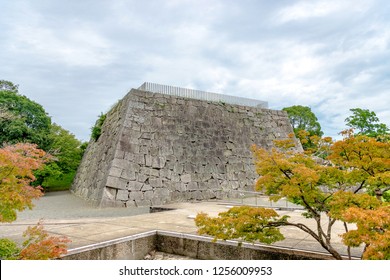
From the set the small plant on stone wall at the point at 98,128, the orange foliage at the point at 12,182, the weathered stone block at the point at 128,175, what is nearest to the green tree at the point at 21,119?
the small plant on stone wall at the point at 98,128

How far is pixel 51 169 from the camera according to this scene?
15.4 m

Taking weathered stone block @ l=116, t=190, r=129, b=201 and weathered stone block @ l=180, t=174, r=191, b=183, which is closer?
weathered stone block @ l=116, t=190, r=129, b=201

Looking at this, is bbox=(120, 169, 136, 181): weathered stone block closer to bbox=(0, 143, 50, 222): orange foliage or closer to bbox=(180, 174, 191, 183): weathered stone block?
bbox=(180, 174, 191, 183): weathered stone block

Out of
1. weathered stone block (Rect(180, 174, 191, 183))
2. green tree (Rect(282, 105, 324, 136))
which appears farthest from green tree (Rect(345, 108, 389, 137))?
weathered stone block (Rect(180, 174, 191, 183))

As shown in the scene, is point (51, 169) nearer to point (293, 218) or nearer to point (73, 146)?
point (73, 146)

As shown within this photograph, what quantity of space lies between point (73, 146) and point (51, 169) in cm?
279

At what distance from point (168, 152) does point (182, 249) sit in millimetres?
7018

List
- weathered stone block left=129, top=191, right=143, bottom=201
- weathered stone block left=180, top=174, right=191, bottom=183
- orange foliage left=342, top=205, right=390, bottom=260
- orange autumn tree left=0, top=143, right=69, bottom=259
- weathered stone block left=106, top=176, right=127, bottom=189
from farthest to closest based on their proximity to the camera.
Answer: weathered stone block left=180, top=174, right=191, bottom=183
weathered stone block left=129, top=191, right=143, bottom=201
weathered stone block left=106, top=176, right=127, bottom=189
orange autumn tree left=0, top=143, right=69, bottom=259
orange foliage left=342, top=205, right=390, bottom=260

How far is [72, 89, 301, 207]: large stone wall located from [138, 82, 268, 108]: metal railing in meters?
0.31

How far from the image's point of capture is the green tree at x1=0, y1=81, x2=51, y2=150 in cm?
1470

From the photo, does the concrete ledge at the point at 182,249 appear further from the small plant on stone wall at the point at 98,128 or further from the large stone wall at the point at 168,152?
the small plant on stone wall at the point at 98,128

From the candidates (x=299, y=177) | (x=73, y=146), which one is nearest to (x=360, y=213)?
(x=299, y=177)

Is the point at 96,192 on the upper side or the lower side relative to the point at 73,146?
lower

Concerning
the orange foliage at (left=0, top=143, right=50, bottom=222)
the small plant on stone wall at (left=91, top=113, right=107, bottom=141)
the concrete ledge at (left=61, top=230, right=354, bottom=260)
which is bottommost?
the concrete ledge at (left=61, top=230, right=354, bottom=260)
